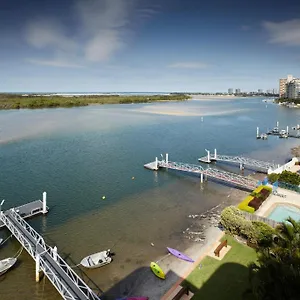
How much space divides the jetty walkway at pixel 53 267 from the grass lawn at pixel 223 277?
5.83m

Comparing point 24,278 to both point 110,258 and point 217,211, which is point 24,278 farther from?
point 217,211

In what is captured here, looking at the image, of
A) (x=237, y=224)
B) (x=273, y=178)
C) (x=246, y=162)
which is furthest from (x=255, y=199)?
(x=246, y=162)

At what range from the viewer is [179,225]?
24.2 metres

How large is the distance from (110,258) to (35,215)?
10371mm

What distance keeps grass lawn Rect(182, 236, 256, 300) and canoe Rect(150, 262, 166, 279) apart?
56.4 inches

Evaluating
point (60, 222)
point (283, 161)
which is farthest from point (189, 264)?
point (283, 161)

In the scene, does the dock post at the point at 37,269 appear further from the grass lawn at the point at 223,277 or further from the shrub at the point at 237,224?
the shrub at the point at 237,224

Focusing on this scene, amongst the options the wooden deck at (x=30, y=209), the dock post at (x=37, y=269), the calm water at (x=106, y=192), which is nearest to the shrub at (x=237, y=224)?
the calm water at (x=106, y=192)

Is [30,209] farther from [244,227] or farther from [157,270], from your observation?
[244,227]

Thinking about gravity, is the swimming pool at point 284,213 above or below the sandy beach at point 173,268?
above

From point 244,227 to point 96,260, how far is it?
35.7ft

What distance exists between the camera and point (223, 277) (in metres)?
16.4

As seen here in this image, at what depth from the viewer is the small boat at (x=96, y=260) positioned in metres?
18.3

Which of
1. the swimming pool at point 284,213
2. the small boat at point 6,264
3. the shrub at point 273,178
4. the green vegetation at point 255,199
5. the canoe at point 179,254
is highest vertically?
the shrub at point 273,178
